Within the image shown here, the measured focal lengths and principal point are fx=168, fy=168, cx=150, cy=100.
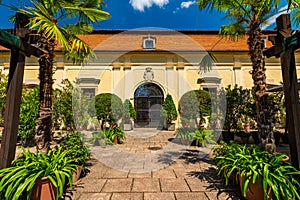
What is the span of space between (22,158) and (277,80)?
15.8m

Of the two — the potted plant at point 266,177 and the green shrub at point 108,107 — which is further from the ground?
the green shrub at point 108,107

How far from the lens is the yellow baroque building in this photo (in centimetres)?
1291

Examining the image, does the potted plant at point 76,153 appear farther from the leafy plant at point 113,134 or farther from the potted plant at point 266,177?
the leafy plant at point 113,134

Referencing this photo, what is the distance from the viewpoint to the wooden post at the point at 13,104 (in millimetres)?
2432

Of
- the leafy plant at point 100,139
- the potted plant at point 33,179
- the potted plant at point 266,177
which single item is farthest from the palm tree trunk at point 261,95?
the leafy plant at point 100,139

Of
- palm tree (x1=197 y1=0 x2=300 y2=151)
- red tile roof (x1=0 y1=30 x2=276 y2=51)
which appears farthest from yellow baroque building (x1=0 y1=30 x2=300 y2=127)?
palm tree (x1=197 y1=0 x2=300 y2=151)

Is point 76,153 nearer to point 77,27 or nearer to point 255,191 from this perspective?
point 255,191

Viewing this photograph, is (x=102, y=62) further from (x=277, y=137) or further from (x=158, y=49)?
(x=277, y=137)

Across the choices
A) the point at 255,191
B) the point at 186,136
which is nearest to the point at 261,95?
the point at 255,191

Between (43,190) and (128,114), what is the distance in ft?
31.7

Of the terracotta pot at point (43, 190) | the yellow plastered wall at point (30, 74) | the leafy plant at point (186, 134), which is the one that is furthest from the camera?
the yellow plastered wall at point (30, 74)

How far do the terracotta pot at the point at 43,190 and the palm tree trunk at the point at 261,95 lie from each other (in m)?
3.70

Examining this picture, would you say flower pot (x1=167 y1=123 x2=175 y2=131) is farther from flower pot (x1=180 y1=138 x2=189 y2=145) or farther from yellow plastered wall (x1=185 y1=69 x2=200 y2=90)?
flower pot (x1=180 y1=138 x2=189 y2=145)

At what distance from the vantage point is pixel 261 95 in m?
3.28
